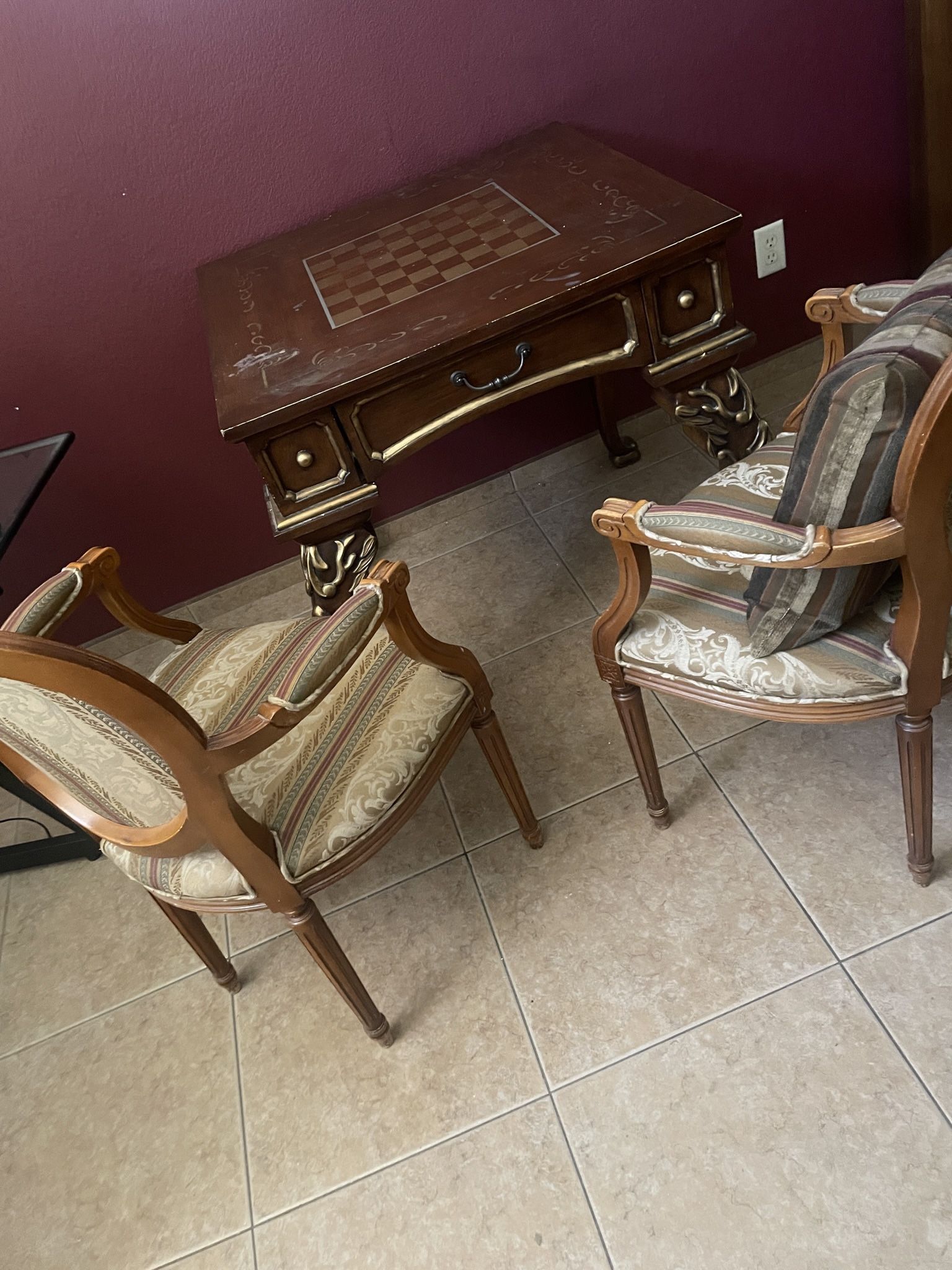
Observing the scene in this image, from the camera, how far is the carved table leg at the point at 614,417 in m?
2.21

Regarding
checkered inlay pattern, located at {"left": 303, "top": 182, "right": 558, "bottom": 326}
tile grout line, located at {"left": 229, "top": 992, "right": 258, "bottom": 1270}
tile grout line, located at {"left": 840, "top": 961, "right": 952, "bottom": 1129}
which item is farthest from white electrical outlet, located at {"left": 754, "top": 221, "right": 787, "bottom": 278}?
tile grout line, located at {"left": 229, "top": 992, "right": 258, "bottom": 1270}

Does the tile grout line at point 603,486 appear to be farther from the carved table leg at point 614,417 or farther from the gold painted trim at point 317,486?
the gold painted trim at point 317,486

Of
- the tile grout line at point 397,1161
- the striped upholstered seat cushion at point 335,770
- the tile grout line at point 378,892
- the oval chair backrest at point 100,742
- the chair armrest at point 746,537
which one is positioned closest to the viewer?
the oval chair backrest at point 100,742

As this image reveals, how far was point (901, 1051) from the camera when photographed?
1182 mm

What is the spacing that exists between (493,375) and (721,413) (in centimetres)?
44

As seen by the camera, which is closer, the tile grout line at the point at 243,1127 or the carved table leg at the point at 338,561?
the tile grout line at the point at 243,1127

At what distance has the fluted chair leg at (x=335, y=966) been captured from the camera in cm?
120

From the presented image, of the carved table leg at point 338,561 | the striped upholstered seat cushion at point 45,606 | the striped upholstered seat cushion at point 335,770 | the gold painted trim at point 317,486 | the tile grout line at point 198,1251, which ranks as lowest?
the tile grout line at point 198,1251

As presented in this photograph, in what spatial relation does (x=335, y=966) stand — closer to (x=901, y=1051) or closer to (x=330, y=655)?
(x=330, y=655)

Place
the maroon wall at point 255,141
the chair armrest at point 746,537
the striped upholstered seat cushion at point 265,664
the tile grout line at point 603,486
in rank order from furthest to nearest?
the tile grout line at point 603,486 < the maroon wall at point 255,141 < the striped upholstered seat cushion at point 265,664 < the chair armrest at point 746,537

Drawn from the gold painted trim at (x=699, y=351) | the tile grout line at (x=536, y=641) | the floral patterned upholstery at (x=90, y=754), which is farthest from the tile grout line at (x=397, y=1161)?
the gold painted trim at (x=699, y=351)

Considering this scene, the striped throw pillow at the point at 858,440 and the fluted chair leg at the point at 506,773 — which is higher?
the striped throw pillow at the point at 858,440

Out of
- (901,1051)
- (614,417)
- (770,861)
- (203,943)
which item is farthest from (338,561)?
(901,1051)

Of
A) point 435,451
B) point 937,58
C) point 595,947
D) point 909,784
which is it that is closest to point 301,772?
point 595,947
